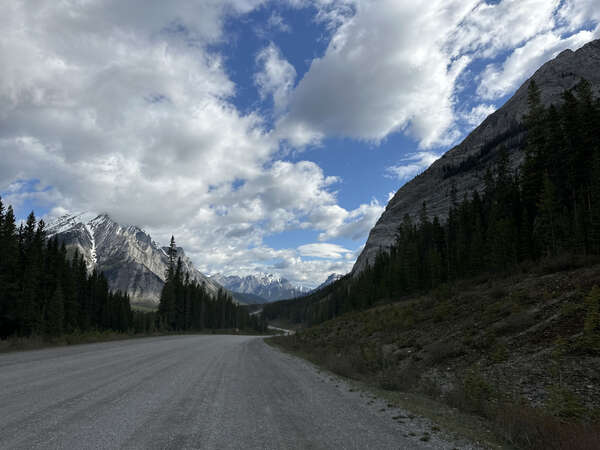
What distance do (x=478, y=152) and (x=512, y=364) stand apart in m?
153

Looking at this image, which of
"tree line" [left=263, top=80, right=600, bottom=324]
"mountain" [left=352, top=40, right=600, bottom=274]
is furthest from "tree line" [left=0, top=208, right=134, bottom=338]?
"mountain" [left=352, top=40, right=600, bottom=274]

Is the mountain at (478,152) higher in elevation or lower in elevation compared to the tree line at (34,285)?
higher

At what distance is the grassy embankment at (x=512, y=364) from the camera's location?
677cm

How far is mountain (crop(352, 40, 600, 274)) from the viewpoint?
12575 centimetres

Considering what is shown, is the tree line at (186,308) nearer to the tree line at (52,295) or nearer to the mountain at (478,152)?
the tree line at (52,295)

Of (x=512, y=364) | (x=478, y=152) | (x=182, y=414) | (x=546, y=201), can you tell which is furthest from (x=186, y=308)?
(x=478, y=152)

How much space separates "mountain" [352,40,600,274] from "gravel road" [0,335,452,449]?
122m

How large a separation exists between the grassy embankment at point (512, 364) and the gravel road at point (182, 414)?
204cm

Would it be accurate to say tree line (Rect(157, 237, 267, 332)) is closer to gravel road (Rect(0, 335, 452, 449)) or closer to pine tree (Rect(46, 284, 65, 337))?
pine tree (Rect(46, 284, 65, 337))

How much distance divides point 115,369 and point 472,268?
50797 millimetres

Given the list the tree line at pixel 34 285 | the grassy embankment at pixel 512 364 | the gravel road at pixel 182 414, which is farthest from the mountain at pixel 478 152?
the gravel road at pixel 182 414

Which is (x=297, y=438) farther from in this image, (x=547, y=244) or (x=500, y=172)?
(x=500, y=172)

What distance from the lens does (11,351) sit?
19.0 metres

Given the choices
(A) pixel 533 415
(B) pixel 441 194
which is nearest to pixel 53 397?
(A) pixel 533 415
